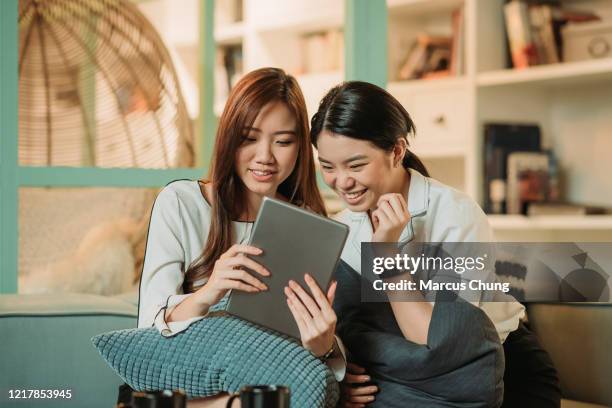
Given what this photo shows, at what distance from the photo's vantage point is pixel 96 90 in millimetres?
1793

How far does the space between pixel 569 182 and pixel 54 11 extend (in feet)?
6.86

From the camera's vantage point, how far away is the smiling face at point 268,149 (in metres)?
1.29

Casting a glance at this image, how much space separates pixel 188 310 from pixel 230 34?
3.90ft

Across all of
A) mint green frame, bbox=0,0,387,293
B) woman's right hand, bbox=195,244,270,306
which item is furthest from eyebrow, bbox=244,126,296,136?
mint green frame, bbox=0,0,387,293

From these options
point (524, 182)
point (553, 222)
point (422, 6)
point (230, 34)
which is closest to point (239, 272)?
point (230, 34)

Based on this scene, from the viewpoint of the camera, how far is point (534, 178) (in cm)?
298

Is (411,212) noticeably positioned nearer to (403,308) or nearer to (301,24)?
(403,308)

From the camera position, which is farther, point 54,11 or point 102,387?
point 54,11

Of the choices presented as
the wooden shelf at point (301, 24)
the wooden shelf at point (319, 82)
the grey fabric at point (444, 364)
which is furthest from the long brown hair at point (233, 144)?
the wooden shelf at point (319, 82)

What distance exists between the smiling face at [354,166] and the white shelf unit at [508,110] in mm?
1746

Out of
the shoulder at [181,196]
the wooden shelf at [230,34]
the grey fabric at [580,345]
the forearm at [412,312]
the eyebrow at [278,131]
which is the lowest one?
the grey fabric at [580,345]

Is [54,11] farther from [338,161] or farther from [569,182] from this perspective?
[569,182]

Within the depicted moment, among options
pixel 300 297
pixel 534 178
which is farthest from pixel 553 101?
pixel 300 297

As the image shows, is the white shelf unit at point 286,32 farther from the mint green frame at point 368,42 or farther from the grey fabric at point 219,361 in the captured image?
the grey fabric at point 219,361
